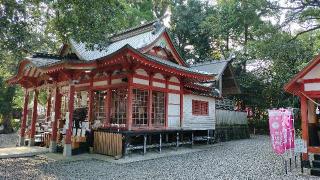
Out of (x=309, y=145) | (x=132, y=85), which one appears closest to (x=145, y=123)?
(x=132, y=85)

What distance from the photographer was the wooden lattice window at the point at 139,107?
13703 millimetres

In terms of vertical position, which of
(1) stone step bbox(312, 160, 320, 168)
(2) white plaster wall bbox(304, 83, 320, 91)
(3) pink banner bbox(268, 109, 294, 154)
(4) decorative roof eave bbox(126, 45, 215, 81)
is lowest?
(1) stone step bbox(312, 160, 320, 168)

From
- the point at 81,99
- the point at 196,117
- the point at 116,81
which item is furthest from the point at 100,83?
the point at 196,117

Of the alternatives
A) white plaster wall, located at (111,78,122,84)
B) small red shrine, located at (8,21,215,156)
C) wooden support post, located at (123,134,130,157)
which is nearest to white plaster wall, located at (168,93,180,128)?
small red shrine, located at (8,21,215,156)

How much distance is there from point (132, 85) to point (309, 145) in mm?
7510

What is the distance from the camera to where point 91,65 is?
38.3 ft

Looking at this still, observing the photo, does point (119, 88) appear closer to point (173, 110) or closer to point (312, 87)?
point (173, 110)

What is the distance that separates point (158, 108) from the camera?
14695mm

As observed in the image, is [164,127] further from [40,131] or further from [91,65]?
[40,131]

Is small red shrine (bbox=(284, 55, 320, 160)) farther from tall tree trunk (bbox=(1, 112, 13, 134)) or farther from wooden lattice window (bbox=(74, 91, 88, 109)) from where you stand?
tall tree trunk (bbox=(1, 112, 13, 134))

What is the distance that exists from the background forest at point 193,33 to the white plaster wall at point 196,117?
441 cm

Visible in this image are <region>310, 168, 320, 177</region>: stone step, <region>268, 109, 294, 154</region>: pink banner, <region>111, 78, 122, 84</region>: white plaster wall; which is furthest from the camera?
<region>111, 78, 122, 84</region>: white plaster wall

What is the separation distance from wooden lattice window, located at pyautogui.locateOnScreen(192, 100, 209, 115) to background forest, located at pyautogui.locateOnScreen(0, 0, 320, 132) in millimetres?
4509

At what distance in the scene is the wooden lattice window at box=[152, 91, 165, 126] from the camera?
14527 millimetres
